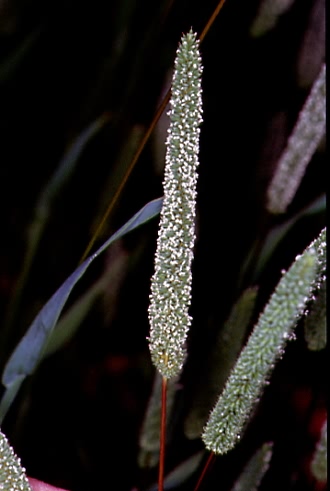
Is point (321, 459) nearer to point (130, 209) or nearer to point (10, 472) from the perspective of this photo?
point (10, 472)

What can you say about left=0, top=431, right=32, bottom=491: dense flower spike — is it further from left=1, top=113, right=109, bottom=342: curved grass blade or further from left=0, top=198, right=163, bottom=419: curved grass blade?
left=1, top=113, right=109, bottom=342: curved grass blade

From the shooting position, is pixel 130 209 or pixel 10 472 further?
pixel 130 209

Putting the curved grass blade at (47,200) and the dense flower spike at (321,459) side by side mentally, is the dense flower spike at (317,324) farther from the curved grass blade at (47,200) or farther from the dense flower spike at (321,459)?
the curved grass blade at (47,200)

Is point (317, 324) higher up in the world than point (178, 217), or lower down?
lower down

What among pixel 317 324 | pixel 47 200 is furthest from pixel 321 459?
pixel 47 200

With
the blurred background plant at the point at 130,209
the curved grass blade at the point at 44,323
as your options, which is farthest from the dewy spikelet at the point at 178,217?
the blurred background plant at the point at 130,209

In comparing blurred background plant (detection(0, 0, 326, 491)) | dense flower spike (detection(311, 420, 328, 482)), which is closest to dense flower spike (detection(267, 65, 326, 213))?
blurred background plant (detection(0, 0, 326, 491))
